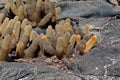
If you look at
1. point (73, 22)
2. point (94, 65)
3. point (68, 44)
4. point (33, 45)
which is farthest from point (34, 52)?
point (73, 22)

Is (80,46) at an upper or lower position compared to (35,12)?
lower

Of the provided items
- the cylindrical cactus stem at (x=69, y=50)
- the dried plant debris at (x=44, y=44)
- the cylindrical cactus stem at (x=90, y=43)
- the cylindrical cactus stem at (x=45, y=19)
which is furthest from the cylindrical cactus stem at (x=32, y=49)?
the cylindrical cactus stem at (x=45, y=19)

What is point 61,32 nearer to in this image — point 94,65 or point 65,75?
point 94,65

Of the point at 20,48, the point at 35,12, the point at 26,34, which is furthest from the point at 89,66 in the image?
the point at 35,12

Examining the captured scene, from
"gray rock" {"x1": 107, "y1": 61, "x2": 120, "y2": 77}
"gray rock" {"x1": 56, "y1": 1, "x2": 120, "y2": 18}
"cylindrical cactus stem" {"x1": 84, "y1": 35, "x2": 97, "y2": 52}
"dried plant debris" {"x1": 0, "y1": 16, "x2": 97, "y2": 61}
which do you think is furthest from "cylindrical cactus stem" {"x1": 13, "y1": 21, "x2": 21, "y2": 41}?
"gray rock" {"x1": 56, "y1": 1, "x2": 120, "y2": 18}

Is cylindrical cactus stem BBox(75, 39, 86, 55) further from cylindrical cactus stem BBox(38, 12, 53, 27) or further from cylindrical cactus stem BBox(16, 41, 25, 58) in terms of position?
cylindrical cactus stem BBox(38, 12, 53, 27)

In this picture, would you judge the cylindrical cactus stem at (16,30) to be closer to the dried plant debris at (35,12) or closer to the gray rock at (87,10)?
the dried plant debris at (35,12)

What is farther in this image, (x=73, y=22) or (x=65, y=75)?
(x=73, y=22)

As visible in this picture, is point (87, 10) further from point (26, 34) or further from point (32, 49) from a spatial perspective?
point (32, 49)
